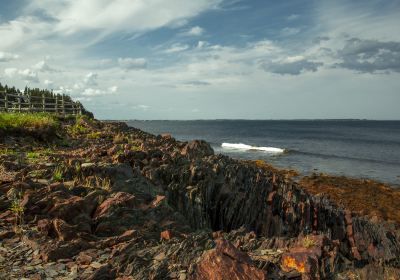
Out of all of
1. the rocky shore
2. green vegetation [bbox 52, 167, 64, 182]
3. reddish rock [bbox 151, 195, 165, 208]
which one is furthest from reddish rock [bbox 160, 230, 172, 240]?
green vegetation [bbox 52, 167, 64, 182]

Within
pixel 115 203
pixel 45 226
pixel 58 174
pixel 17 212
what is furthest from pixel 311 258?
pixel 58 174

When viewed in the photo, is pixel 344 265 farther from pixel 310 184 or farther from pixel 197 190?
pixel 310 184

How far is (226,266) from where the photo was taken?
5477 millimetres

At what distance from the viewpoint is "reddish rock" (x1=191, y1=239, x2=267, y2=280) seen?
5.38 m

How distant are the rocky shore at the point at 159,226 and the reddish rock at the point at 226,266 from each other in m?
0.02

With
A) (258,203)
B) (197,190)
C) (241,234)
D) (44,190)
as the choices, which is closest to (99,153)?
(197,190)

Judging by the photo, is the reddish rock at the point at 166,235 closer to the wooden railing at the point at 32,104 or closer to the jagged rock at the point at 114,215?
the jagged rock at the point at 114,215

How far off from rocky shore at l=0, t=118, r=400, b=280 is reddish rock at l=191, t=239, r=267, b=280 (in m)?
0.02

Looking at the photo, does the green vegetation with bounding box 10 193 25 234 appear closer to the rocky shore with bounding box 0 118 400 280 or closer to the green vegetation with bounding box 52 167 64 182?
the rocky shore with bounding box 0 118 400 280

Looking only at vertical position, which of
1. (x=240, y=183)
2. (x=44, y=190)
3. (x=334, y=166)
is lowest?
(x=334, y=166)

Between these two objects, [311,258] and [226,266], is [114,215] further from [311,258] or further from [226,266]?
[311,258]

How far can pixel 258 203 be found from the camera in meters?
15.5

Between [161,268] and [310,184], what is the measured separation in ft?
101

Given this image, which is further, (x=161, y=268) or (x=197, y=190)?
(x=197, y=190)
